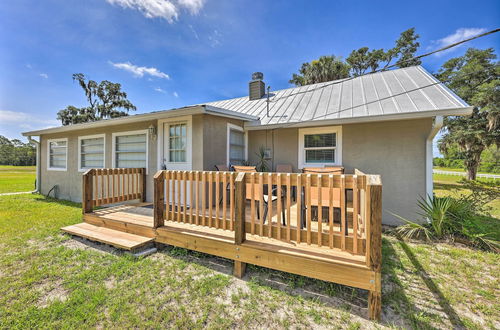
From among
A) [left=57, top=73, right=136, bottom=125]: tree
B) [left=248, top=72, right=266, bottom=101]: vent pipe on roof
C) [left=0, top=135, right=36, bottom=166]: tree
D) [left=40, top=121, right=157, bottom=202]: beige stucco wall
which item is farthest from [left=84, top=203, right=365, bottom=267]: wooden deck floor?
[left=0, top=135, right=36, bottom=166]: tree

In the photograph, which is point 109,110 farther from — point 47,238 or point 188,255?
point 188,255

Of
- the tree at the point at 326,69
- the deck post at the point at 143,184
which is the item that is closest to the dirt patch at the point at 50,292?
the deck post at the point at 143,184

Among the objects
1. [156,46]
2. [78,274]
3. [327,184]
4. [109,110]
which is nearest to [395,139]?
[327,184]

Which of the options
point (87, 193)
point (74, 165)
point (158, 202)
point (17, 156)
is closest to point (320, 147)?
point (158, 202)

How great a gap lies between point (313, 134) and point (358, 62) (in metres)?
18.1

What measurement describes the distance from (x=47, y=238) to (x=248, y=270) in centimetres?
393

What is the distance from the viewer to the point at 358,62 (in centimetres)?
1930

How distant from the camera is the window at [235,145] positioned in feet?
18.4

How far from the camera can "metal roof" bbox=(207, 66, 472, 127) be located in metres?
4.35

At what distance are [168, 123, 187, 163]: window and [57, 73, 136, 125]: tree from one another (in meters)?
22.6

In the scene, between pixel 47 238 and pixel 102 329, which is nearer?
pixel 102 329

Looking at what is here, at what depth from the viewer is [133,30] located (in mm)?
8234

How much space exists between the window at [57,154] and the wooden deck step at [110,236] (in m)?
5.75

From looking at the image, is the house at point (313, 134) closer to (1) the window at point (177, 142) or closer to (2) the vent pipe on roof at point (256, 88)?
(1) the window at point (177, 142)
